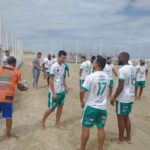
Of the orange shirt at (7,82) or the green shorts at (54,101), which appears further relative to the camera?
the green shorts at (54,101)

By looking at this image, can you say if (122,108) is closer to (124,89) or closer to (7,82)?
(124,89)

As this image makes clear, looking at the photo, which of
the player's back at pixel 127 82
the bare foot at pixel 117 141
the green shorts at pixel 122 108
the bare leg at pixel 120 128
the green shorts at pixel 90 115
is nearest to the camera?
the green shorts at pixel 90 115

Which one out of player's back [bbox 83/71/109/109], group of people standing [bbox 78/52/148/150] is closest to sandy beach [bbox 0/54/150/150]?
group of people standing [bbox 78/52/148/150]

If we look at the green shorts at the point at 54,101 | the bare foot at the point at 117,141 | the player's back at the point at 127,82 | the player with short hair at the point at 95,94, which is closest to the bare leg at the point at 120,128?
the bare foot at the point at 117,141

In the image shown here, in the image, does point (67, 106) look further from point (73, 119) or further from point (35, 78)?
point (35, 78)

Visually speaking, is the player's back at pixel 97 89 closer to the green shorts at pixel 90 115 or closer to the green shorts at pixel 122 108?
the green shorts at pixel 90 115

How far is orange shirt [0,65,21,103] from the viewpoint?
7602 mm

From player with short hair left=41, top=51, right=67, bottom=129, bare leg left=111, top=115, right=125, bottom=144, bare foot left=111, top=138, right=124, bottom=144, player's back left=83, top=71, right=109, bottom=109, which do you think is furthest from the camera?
player with short hair left=41, top=51, right=67, bottom=129

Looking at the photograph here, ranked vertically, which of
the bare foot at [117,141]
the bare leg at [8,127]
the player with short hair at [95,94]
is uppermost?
the player with short hair at [95,94]

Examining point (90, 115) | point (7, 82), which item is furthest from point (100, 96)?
point (7, 82)

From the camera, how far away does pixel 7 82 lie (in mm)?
7629

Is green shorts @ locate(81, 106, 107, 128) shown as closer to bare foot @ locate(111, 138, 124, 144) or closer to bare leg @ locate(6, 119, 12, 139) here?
bare foot @ locate(111, 138, 124, 144)

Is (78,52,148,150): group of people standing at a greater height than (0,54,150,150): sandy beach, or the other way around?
(78,52,148,150): group of people standing

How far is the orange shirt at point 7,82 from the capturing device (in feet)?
24.9
